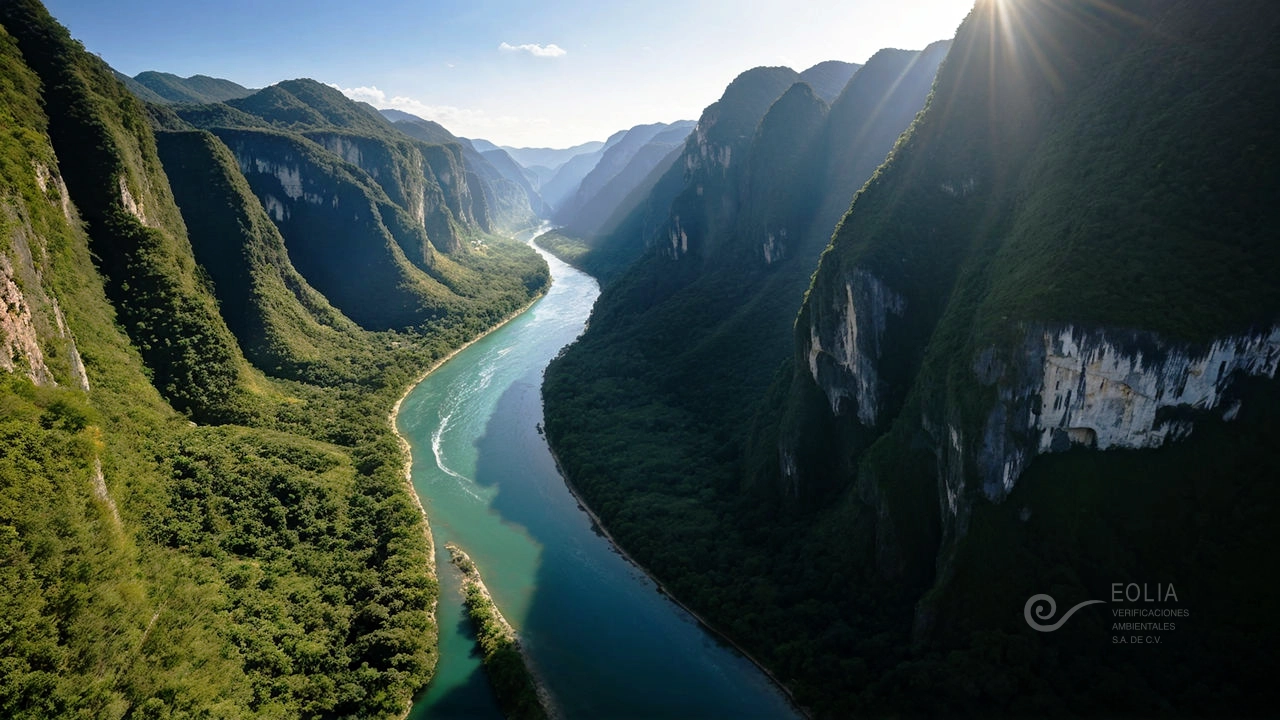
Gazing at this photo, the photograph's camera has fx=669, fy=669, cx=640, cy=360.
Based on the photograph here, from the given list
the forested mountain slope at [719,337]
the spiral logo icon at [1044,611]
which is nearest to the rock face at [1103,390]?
the spiral logo icon at [1044,611]

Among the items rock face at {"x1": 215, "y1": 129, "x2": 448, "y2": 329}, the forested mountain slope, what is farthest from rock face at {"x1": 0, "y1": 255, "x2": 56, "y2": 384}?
rock face at {"x1": 215, "y1": 129, "x2": 448, "y2": 329}

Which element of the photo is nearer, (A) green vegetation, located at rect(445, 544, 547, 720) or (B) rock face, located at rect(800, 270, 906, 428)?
(A) green vegetation, located at rect(445, 544, 547, 720)

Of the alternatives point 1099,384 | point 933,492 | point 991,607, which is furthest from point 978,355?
point 991,607

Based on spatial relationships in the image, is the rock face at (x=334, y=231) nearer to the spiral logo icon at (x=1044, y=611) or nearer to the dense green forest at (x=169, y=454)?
the dense green forest at (x=169, y=454)

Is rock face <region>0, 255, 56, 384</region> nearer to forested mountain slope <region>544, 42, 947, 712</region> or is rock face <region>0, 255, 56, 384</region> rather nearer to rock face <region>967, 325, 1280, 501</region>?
forested mountain slope <region>544, 42, 947, 712</region>

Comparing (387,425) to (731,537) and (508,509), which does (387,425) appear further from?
(731,537)

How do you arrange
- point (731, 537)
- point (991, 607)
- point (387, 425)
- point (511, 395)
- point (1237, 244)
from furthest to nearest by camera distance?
point (511, 395) → point (387, 425) → point (731, 537) → point (991, 607) → point (1237, 244)

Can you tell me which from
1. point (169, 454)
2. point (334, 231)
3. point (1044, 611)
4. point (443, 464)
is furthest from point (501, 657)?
point (334, 231)
